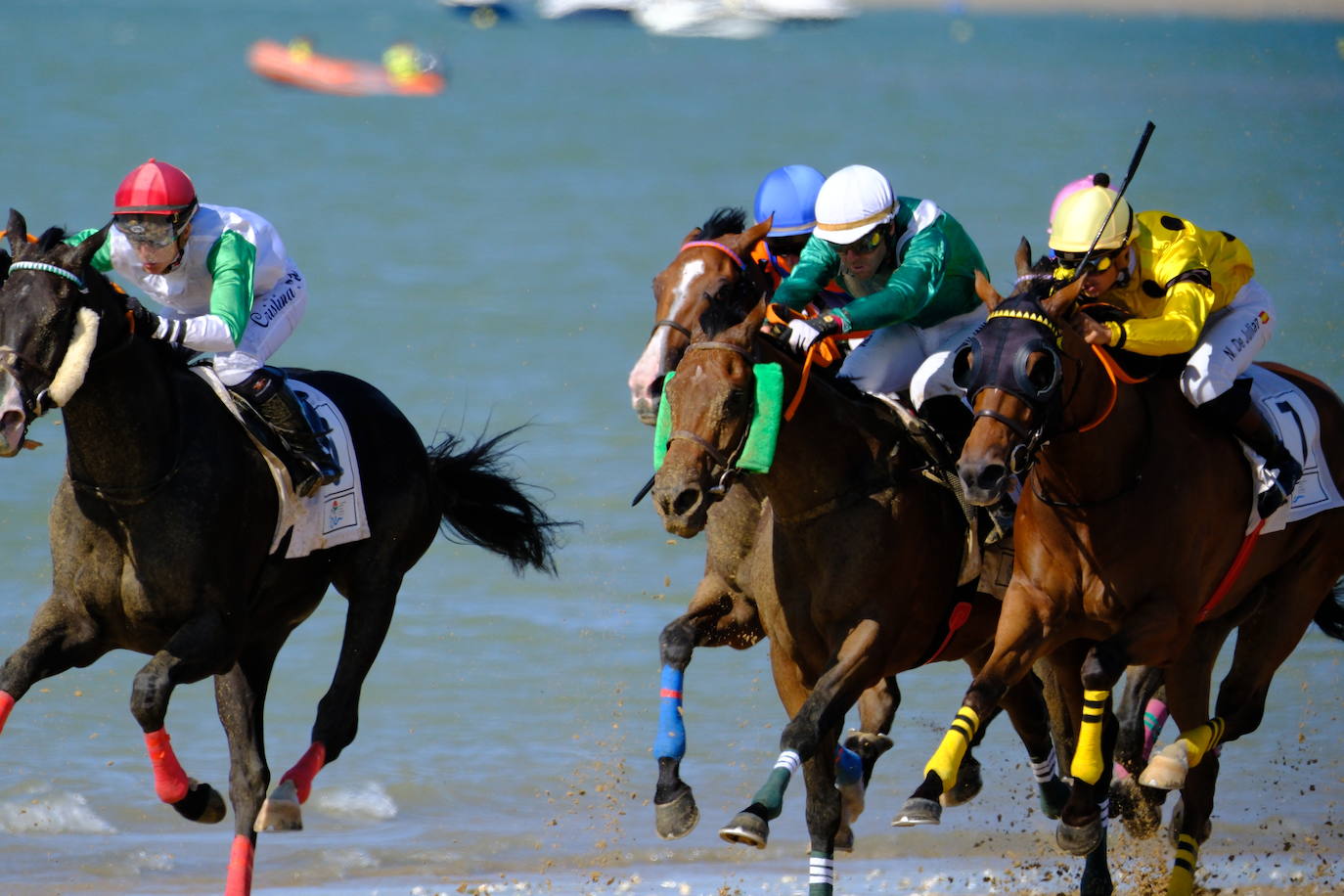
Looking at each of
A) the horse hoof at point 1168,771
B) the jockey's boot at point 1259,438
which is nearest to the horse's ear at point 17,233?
the jockey's boot at point 1259,438

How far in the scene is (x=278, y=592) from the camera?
280 inches

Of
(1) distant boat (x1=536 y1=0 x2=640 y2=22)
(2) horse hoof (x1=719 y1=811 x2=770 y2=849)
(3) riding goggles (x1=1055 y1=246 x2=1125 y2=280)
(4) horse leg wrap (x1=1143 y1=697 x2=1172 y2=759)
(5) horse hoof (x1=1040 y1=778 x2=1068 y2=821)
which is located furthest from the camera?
(1) distant boat (x1=536 y1=0 x2=640 y2=22)

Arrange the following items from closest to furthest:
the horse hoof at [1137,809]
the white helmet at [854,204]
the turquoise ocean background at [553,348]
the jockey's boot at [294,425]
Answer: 1. the white helmet at [854,204]
2. the jockey's boot at [294,425]
3. the horse hoof at [1137,809]
4. the turquoise ocean background at [553,348]

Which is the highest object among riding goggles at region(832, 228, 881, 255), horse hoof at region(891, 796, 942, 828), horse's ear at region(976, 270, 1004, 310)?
riding goggles at region(832, 228, 881, 255)

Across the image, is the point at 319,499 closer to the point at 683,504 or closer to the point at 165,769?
the point at 165,769

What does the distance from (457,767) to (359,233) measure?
17596 millimetres

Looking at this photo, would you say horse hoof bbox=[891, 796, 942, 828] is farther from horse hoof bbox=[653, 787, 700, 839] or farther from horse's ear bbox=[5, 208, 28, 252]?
horse's ear bbox=[5, 208, 28, 252]

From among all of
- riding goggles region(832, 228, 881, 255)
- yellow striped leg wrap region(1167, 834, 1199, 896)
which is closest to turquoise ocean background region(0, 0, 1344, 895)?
yellow striped leg wrap region(1167, 834, 1199, 896)

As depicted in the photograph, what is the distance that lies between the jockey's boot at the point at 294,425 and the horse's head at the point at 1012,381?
89.2 inches

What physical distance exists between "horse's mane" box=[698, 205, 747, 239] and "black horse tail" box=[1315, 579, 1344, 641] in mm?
3083

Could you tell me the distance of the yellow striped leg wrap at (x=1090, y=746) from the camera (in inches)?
248

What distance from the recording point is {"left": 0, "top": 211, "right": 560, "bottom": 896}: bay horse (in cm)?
595

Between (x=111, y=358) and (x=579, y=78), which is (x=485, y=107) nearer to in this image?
(x=579, y=78)

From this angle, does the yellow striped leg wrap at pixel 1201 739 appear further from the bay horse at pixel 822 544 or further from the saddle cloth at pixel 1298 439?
the bay horse at pixel 822 544
